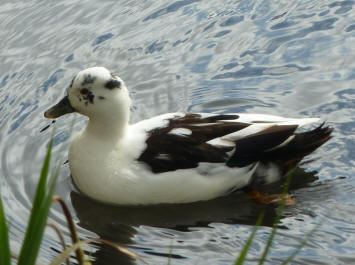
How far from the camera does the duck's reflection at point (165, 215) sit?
20.8 feet

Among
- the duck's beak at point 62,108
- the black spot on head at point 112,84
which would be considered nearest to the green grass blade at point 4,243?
the black spot on head at point 112,84

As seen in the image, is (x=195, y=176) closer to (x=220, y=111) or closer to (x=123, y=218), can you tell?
(x=123, y=218)

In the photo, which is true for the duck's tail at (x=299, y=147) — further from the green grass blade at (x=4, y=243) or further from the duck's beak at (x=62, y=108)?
the green grass blade at (x=4, y=243)

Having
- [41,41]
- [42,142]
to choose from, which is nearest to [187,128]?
[42,142]

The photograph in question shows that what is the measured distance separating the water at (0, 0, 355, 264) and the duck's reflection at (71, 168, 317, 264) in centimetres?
1

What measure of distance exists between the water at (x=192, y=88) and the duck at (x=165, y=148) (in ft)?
0.74

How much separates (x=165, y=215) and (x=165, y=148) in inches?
24.0

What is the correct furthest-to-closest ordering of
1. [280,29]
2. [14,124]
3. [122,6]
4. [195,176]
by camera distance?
[122,6] → [280,29] → [14,124] → [195,176]

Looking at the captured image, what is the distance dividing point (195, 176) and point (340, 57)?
2839 mm

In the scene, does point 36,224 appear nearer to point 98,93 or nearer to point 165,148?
point 165,148

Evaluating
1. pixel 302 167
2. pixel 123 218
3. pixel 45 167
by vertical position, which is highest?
pixel 45 167

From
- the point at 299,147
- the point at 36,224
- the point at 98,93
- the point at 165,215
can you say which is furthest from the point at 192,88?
the point at 36,224

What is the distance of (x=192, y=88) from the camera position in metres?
8.06

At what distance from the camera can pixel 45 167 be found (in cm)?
329
